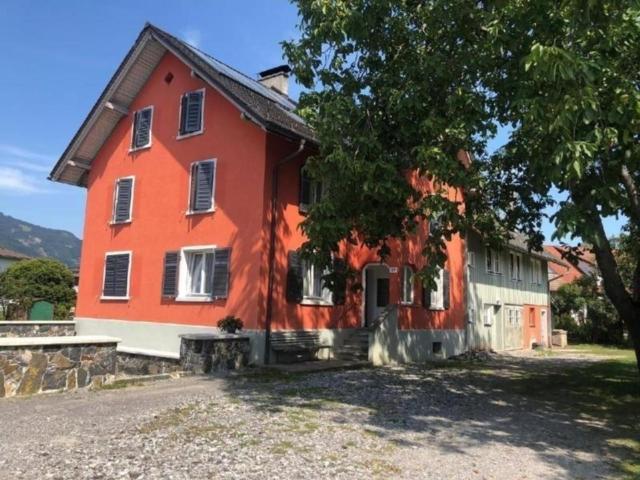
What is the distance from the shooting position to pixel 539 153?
873 cm

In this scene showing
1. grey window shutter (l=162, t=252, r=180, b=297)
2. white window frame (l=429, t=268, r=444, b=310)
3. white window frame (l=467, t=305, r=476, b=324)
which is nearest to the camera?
grey window shutter (l=162, t=252, r=180, b=297)

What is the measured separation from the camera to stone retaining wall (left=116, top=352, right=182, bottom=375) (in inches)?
611

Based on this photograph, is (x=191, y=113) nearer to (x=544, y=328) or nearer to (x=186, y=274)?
(x=186, y=274)

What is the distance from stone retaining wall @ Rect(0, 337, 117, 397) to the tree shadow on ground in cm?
256

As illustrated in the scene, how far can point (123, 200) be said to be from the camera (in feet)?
66.2

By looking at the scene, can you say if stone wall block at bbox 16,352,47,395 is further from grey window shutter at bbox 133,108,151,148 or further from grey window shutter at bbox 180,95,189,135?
grey window shutter at bbox 133,108,151,148

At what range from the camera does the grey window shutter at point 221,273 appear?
1634 centimetres

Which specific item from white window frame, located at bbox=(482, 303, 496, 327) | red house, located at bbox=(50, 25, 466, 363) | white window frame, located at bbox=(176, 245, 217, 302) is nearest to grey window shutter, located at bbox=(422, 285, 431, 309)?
red house, located at bbox=(50, 25, 466, 363)

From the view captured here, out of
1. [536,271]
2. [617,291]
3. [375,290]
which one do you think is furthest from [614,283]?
[536,271]

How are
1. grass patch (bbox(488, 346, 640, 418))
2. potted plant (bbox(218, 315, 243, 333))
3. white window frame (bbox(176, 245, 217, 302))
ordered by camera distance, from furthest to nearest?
white window frame (bbox(176, 245, 217, 302)) → potted plant (bbox(218, 315, 243, 333)) → grass patch (bbox(488, 346, 640, 418))

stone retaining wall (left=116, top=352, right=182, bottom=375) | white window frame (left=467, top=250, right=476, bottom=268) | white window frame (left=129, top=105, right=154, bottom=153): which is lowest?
stone retaining wall (left=116, top=352, right=182, bottom=375)

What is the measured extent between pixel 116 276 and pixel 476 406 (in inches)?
532

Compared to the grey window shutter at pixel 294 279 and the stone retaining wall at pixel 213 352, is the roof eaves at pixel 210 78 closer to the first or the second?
the grey window shutter at pixel 294 279

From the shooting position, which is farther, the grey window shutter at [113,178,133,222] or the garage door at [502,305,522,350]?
the garage door at [502,305,522,350]
